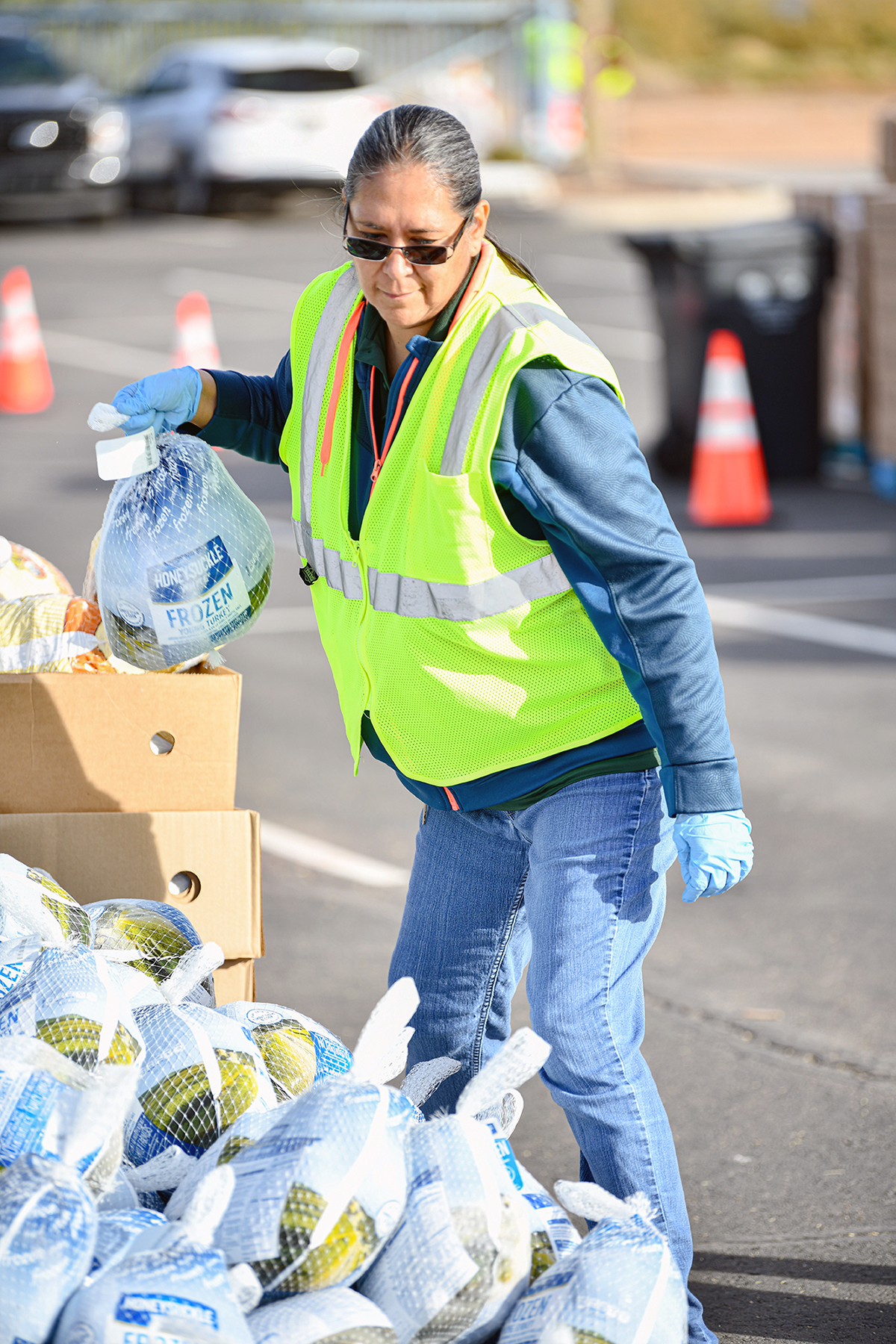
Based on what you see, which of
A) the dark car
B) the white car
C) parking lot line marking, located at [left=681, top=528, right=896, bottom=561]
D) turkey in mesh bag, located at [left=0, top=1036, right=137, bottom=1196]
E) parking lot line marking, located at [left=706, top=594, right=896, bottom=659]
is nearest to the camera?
turkey in mesh bag, located at [left=0, top=1036, right=137, bottom=1196]

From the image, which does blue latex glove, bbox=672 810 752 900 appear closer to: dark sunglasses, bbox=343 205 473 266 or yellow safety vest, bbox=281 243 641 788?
yellow safety vest, bbox=281 243 641 788

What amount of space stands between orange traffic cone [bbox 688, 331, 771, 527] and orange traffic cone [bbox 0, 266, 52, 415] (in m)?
5.00

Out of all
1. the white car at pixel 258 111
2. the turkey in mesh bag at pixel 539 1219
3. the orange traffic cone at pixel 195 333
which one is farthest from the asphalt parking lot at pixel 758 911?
the white car at pixel 258 111

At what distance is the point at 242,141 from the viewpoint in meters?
21.4

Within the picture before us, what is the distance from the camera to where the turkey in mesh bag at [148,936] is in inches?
114

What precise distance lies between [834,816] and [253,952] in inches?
109

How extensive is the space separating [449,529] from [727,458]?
22.7 feet

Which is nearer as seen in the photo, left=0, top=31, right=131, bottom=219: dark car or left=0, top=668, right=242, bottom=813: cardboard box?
left=0, top=668, right=242, bottom=813: cardboard box

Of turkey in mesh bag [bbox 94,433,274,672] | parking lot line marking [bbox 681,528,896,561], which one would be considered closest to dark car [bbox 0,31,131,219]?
parking lot line marking [bbox 681,528,896,561]

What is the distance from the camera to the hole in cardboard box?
3207 mm

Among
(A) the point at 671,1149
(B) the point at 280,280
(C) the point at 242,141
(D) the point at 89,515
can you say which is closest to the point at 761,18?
(C) the point at 242,141

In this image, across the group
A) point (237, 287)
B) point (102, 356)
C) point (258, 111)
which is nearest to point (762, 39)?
point (258, 111)

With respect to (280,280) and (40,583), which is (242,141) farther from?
(40,583)

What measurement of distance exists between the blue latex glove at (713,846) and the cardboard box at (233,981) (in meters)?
0.97
